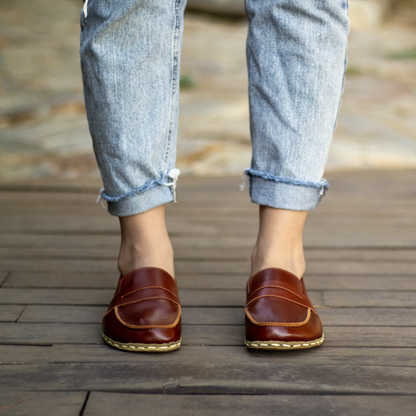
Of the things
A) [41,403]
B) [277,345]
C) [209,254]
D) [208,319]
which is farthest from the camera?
[209,254]

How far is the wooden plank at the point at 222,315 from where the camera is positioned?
909 millimetres

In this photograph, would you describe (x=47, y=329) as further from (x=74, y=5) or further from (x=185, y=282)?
(x=74, y=5)

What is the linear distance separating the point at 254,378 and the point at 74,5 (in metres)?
6.09

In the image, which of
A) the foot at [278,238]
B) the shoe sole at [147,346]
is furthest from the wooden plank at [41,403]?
the foot at [278,238]

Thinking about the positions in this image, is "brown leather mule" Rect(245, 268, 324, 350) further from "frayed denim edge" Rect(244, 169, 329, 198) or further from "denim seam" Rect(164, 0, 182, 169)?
"denim seam" Rect(164, 0, 182, 169)

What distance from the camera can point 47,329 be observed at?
2.86ft

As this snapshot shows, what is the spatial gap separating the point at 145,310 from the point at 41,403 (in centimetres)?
20

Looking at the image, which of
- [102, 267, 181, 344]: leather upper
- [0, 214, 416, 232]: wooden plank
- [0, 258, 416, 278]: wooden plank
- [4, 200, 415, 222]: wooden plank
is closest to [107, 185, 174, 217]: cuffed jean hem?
[102, 267, 181, 344]: leather upper

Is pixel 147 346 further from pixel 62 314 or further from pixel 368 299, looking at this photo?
pixel 368 299

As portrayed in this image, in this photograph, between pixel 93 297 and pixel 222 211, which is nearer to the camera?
pixel 93 297

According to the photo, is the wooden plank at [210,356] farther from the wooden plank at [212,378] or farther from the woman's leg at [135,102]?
the woman's leg at [135,102]

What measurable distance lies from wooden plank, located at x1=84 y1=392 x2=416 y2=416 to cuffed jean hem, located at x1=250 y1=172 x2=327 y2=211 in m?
0.31

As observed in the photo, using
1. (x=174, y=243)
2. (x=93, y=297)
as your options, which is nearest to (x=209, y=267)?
(x=174, y=243)

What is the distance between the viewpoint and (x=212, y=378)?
28.3 inches
